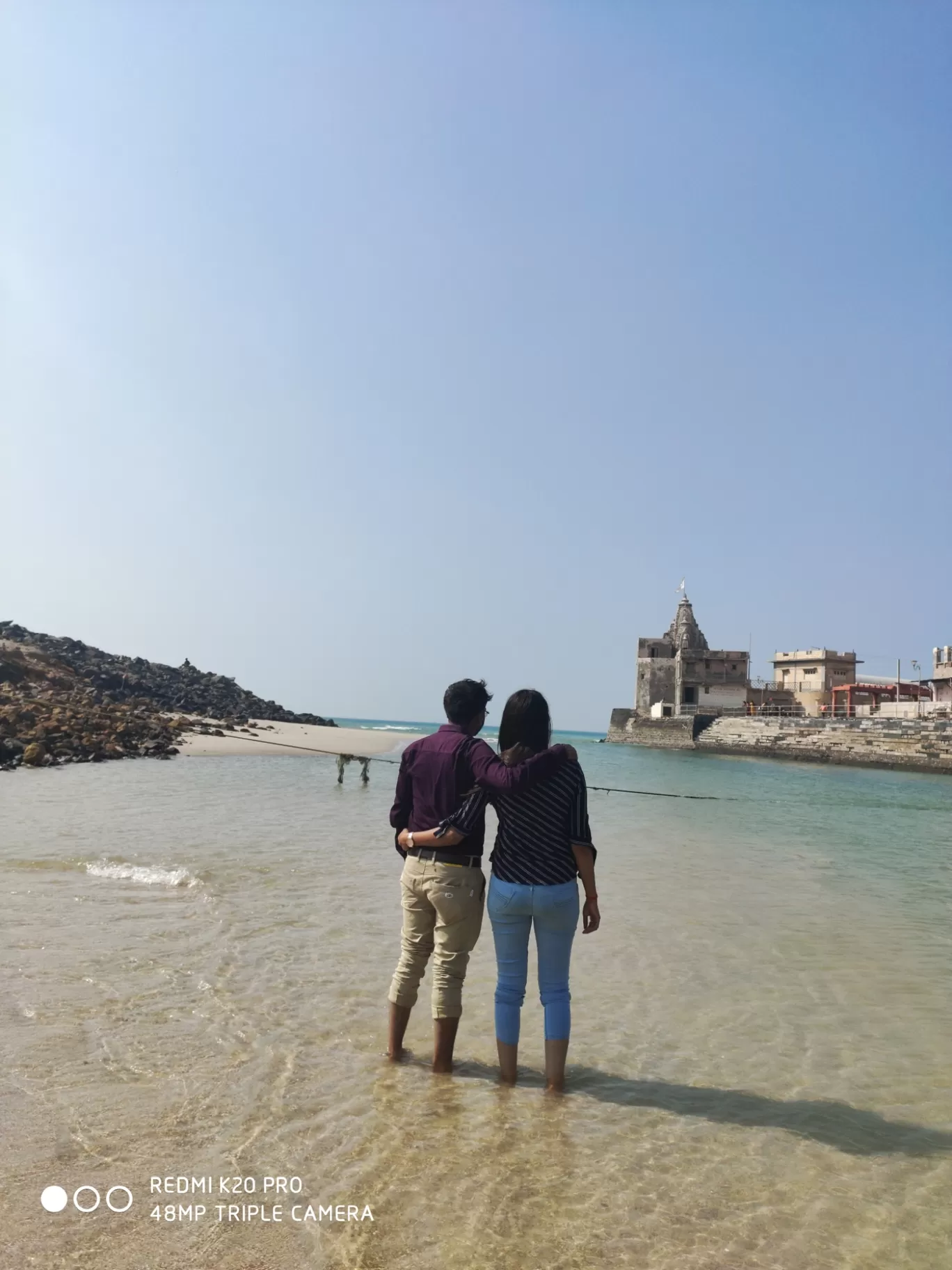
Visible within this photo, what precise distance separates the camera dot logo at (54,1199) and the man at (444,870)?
1672mm

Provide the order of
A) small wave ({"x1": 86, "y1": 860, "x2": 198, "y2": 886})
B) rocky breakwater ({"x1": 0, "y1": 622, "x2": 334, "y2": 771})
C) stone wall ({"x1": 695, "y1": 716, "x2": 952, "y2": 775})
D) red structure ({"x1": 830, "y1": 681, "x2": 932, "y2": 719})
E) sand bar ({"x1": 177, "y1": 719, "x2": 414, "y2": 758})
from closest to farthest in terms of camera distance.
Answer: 1. small wave ({"x1": 86, "y1": 860, "x2": 198, "y2": 886})
2. rocky breakwater ({"x1": 0, "y1": 622, "x2": 334, "y2": 771})
3. sand bar ({"x1": 177, "y1": 719, "x2": 414, "y2": 758})
4. stone wall ({"x1": 695, "y1": 716, "x2": 952, "y2": 775})
5. red structure ({"x1": 830, "y1": 681, "x2": 932, "y2": 719})

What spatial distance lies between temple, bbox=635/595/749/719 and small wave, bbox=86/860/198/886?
61.6 metres

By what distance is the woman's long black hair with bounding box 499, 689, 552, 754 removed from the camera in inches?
154

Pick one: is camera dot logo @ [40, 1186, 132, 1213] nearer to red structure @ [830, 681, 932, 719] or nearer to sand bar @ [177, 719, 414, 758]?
sand bar @ [177, 719, 414, 758]

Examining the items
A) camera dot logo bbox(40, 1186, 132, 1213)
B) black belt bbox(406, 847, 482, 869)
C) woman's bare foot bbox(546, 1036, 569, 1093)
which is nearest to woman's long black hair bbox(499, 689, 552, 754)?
black belt bbox(406, 847, 482, 869)

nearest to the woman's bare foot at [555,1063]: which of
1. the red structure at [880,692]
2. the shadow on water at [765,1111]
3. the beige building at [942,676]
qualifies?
the shadow on water at [765,1111]

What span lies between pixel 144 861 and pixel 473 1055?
19.4 feet

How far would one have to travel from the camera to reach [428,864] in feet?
13.5

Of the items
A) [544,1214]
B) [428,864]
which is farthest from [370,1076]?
[544,1214]

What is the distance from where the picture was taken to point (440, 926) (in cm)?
413

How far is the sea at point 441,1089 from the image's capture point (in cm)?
281

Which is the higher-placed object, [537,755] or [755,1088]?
[537,755]

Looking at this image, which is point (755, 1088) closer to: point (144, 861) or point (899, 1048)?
point (899, 1048)

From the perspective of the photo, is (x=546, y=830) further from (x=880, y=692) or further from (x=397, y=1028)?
(x=880, y=692)
